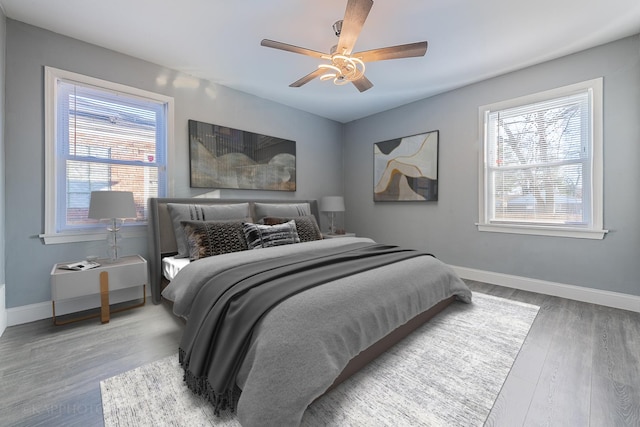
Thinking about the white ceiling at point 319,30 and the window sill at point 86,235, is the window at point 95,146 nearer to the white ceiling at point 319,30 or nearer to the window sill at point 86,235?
the window sill at point 86,235

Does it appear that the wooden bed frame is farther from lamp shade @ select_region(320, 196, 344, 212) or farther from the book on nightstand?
lamp shade @ select_region(320, 196, 344, 212)

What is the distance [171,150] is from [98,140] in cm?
67

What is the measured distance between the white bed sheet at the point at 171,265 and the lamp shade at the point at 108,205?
0.57 meters

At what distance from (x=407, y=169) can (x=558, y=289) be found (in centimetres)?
238

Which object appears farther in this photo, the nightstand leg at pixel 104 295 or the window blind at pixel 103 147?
the window blind at pixel 103 147

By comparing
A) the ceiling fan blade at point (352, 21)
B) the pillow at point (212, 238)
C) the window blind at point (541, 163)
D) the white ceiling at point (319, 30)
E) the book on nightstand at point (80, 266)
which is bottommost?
the book on nightstand at point (80, 266)

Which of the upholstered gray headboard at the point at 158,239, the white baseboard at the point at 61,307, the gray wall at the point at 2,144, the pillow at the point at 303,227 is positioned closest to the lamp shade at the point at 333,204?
the pillow at the point at 303,227

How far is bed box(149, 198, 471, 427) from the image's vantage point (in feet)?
4.03

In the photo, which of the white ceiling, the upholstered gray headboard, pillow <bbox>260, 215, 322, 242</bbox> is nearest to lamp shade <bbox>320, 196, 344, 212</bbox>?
pillow <bbox>260, 215, 322, 242</bbox>

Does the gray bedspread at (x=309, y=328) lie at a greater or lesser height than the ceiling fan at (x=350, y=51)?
lesser

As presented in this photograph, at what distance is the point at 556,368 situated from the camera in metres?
1.75

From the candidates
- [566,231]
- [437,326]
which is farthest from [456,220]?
[437,326]

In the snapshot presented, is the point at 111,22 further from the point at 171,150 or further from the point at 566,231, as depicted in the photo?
the point at 566,231

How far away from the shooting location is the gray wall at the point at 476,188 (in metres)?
2.66
